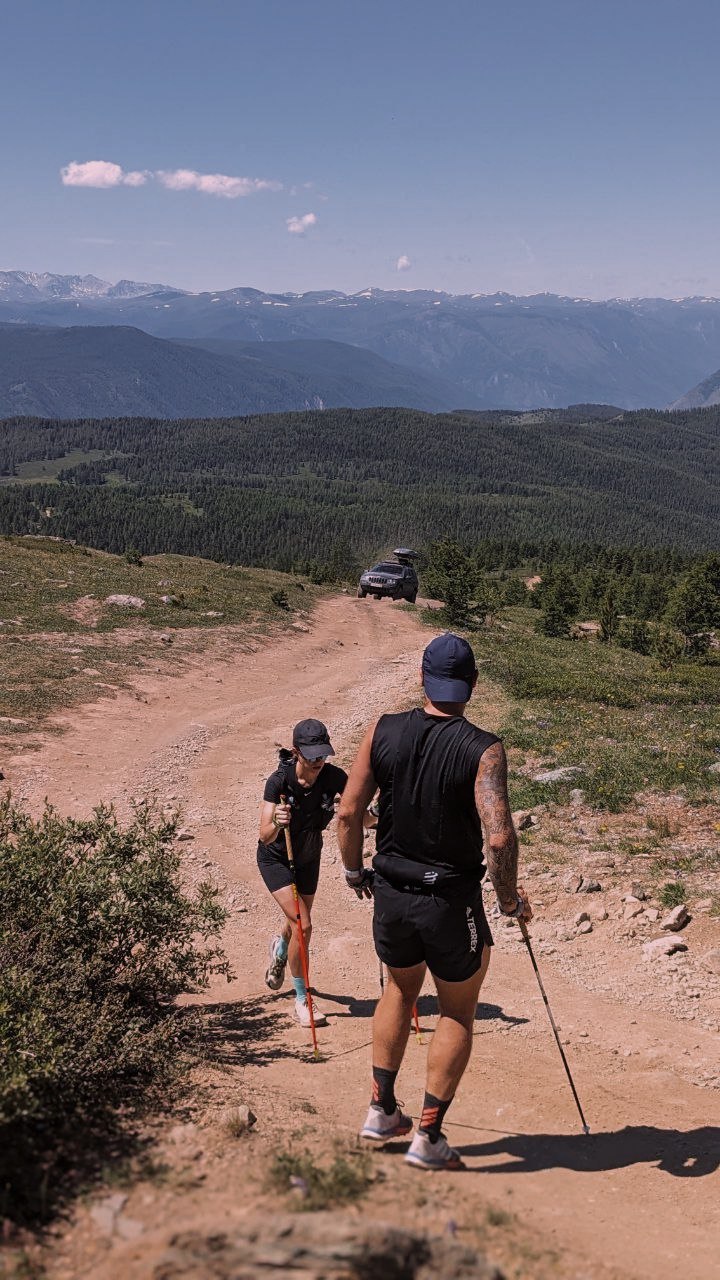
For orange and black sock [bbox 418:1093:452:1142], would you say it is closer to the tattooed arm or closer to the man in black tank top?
the man in black tank top

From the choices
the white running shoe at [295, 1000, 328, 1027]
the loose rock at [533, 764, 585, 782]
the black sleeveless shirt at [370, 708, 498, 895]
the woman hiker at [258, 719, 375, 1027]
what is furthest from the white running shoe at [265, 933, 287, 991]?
the loose rock at [533, 764, 585, 782]

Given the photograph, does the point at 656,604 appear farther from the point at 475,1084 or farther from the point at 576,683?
the point at 475,1084

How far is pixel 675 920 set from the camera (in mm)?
9688

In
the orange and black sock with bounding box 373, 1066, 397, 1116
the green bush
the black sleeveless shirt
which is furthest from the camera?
the orange and black sock with bounding box 373, 1066, 397, 1116

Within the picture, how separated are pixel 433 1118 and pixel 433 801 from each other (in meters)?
1.89

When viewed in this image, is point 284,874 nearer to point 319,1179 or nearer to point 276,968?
point 276,968

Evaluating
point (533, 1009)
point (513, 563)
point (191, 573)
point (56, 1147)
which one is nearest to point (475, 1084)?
point (533, 1009)

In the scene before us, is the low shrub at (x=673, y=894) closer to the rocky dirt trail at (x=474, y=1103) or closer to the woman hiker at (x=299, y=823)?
the rocky dirt trail at (x=474, y=1103)

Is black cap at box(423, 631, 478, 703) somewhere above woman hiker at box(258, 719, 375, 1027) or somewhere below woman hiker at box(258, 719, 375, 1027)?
above

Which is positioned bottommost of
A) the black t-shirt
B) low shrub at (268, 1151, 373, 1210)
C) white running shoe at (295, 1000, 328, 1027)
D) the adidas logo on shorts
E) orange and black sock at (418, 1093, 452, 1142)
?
white running shoe at (295, 1000, 328, 1027)


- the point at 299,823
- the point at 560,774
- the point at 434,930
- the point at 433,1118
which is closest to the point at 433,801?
the point at 434,930

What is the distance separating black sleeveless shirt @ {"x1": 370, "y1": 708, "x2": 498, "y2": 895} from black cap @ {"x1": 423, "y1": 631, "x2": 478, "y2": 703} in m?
0.14

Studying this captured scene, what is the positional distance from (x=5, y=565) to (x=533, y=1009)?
30.3 m

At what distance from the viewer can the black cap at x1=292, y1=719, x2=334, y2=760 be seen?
7496 millimetres
